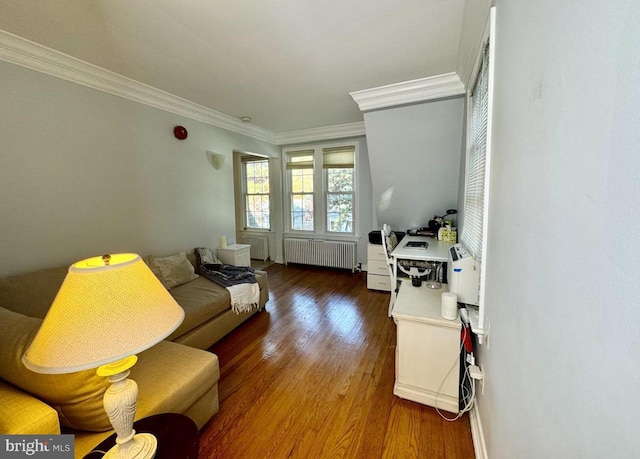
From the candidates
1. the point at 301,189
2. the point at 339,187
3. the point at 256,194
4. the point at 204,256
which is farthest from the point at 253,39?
the point at 256,194

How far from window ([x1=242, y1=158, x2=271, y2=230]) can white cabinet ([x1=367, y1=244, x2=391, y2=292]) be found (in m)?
2.47

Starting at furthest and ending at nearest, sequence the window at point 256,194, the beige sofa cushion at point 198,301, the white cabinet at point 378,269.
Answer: the window at point 256,194 → the white cabinet at point 378,269 → the beige sofa cushion at point 198,301

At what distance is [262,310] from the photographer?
3.18 m

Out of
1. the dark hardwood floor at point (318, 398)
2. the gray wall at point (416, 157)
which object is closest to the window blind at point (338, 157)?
A: the gray wall at point (416, 157)

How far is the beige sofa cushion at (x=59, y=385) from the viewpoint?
0.96 metres

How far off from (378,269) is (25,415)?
3395 millimetres

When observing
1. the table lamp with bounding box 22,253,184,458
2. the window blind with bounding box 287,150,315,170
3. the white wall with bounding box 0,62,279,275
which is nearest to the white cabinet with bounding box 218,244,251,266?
the white wall with bounding box 0,62,279,275

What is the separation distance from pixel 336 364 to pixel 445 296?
1110 millimetres

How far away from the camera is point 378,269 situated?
3711mm

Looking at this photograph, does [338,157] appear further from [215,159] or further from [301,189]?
[215,159]

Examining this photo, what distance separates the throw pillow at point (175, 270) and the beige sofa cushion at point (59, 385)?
1.56 meters

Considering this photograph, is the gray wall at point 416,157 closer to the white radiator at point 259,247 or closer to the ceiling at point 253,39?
the ceiling at point 253,39

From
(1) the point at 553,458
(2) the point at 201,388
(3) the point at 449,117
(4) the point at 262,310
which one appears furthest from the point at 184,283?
(3) the point at 449,117

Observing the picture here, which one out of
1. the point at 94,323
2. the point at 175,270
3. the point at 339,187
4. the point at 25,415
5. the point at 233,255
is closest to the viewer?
the point at 94,323
